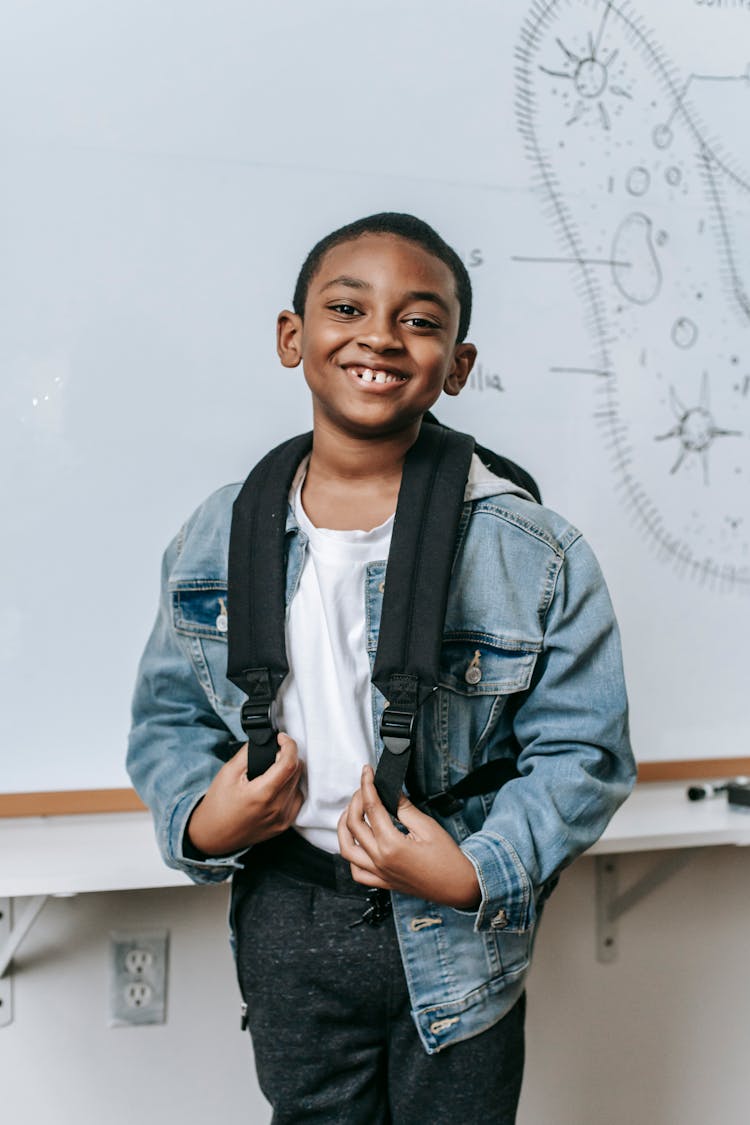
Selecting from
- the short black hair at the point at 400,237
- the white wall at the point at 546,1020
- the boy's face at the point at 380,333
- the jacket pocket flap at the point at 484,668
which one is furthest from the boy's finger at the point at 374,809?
the white wall at the point at 546,1020

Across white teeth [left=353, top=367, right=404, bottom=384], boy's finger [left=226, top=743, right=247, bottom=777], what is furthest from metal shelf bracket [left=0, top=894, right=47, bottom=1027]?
white teeth [left=353, top=367, right=404, bottom=384]

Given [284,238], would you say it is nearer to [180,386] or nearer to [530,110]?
[180,386]

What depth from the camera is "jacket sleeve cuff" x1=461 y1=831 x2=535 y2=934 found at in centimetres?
73

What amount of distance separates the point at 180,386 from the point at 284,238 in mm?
198

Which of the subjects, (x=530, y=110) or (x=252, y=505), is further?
(x=530, y=110)

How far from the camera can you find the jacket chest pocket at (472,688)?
0.80 m

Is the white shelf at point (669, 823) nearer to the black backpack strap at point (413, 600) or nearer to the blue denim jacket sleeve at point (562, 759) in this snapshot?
the blue denim jacket sleeve at point (562, 759)

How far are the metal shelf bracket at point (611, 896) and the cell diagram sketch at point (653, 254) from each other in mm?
379

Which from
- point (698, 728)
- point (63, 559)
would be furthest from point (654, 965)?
point (63, 559)

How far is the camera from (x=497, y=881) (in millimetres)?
733

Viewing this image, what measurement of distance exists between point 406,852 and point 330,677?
0.14 m

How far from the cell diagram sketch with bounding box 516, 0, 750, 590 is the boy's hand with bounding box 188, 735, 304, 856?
731 mm

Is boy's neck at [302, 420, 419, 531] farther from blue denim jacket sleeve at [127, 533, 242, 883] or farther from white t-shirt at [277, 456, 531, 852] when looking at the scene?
blue denim jacket sleeve at [127, 533, 242, 883]

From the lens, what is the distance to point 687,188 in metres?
1.39
